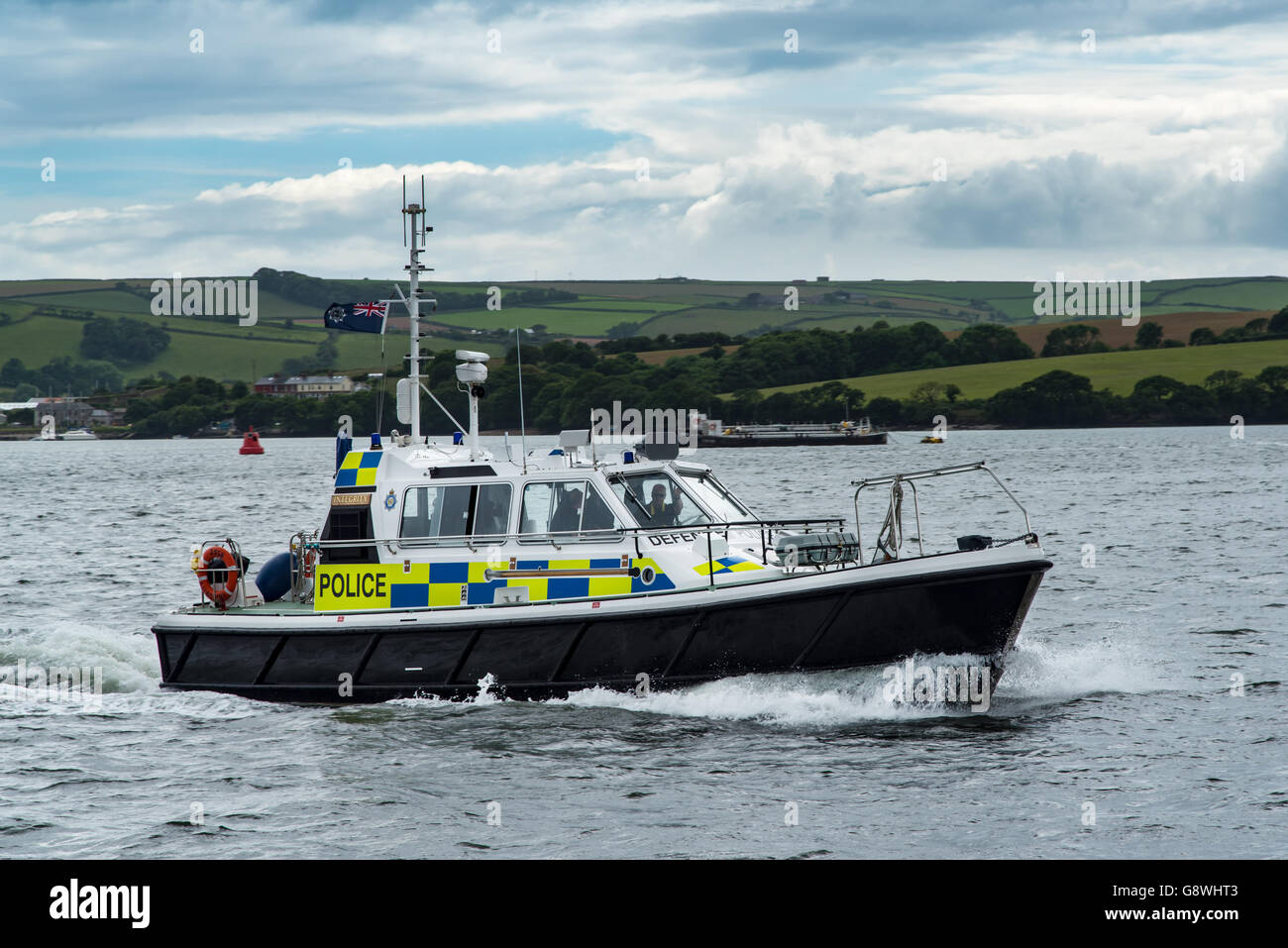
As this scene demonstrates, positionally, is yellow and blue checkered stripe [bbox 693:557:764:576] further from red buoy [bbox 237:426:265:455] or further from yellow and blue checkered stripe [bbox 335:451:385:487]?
red buoy [bbox 237:426:265:455]

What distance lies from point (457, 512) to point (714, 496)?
2.79 meters

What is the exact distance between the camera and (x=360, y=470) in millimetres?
13844

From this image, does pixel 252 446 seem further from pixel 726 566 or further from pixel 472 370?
pixel 726 566

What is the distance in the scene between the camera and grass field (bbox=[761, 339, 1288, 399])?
10769cm

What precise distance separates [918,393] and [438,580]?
9779 cm

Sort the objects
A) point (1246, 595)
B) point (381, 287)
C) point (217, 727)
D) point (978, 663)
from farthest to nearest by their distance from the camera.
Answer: point (381, 287)
point (1246, 595)
point (217, 727)
point (978, 663)

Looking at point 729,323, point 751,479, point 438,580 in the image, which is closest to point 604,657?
point 438,580

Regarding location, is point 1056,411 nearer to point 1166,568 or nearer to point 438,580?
point 1166,568

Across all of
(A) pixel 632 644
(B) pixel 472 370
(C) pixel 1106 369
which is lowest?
(A) pixel 632 644

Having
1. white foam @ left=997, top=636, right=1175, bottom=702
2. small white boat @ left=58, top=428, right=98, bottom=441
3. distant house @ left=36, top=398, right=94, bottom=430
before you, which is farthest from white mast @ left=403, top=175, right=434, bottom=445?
small white boat @ left=58, top=428, right=98, bottom=441

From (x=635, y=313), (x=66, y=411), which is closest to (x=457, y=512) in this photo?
(x=635, y=313)

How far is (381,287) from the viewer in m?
120

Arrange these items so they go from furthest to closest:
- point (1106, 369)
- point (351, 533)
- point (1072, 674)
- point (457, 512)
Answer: point (1106, 369)
point (1072, 674)
point (351, 533)
point (457, 512)

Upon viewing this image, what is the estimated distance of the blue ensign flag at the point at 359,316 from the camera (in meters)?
13.8
